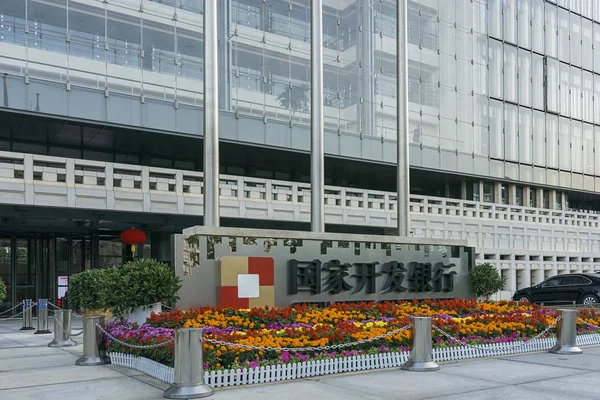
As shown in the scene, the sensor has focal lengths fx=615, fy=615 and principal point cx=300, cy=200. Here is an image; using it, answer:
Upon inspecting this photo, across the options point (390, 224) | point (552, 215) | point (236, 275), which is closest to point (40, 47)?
point (236, 275)

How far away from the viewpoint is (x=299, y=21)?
31.4m

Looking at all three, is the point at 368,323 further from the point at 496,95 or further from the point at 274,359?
the point at 496,95

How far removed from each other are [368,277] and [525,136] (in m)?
28.0

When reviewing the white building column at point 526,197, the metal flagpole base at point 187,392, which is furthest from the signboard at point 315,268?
the white building column at point 526,197

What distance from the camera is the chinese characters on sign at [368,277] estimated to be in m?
15.9

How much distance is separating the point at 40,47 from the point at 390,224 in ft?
57.2

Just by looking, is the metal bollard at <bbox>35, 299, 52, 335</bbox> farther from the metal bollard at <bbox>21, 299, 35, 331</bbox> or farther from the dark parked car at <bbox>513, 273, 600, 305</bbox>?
the dark parked car at <bbox>513, 273, 600, 305</bbox>

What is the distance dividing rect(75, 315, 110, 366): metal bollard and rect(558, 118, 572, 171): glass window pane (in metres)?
38.5

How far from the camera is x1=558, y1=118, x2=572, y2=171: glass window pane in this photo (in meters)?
43.3

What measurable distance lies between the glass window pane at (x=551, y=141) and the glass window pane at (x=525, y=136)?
1804 millimetres

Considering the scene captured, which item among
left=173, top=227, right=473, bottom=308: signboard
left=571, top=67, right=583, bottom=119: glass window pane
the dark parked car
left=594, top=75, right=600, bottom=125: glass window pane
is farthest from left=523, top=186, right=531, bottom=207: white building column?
left=173, top=227, right=473, bottom=308: signboard

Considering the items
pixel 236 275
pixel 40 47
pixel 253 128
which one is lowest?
pixel 236 275

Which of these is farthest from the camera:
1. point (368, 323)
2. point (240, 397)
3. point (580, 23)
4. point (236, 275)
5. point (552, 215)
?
point (580, 23)

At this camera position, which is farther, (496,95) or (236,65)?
(496,95)
